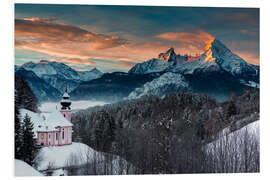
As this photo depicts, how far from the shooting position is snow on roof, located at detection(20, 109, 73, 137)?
8617mm

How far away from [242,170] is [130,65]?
3964 mm

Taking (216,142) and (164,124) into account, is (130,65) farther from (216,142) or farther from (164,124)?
(216,142)

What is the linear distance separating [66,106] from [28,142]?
142 centimetres

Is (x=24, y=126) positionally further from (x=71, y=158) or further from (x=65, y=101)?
(x=71, y=158)

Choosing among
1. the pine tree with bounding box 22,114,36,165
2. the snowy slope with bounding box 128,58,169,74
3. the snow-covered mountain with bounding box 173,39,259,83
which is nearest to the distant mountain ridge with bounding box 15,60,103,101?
the pine tree with bounding box 22,114,36,165

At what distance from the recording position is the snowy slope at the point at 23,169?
8016 mm

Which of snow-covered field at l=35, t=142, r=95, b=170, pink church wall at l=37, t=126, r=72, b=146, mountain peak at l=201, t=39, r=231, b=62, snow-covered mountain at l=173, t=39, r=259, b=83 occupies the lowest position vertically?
snow-covered field at l=35, t=142, r=95, b=170

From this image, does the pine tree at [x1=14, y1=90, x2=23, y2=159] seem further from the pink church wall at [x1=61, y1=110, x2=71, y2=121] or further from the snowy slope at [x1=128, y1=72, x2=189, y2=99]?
the snowy slope at [x1=128, y1=72, x2=189, y2=99]

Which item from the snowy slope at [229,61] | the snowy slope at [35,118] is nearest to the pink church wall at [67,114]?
the snowy slope at [35,118]

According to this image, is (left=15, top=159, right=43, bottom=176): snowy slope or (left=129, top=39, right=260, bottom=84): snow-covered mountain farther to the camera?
(left=129, top=39, right=260, bottom=84): snow-covered mountain

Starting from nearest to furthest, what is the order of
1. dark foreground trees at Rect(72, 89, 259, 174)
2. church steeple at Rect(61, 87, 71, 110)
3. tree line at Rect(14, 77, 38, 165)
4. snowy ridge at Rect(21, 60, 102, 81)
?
tree line at Rect(14, 77, 38, 165) → dark foreground trees at Rect(72, 89, 259, 174) → snowy ridge at Rect(21, 60, 102, 81) → church steeple at Rect(61, 87, 71, 110)

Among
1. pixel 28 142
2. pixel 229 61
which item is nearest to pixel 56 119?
pixel 28 142

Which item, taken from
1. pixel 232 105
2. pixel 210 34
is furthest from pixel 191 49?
pixel 232 105

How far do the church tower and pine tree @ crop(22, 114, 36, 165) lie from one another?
93cm
